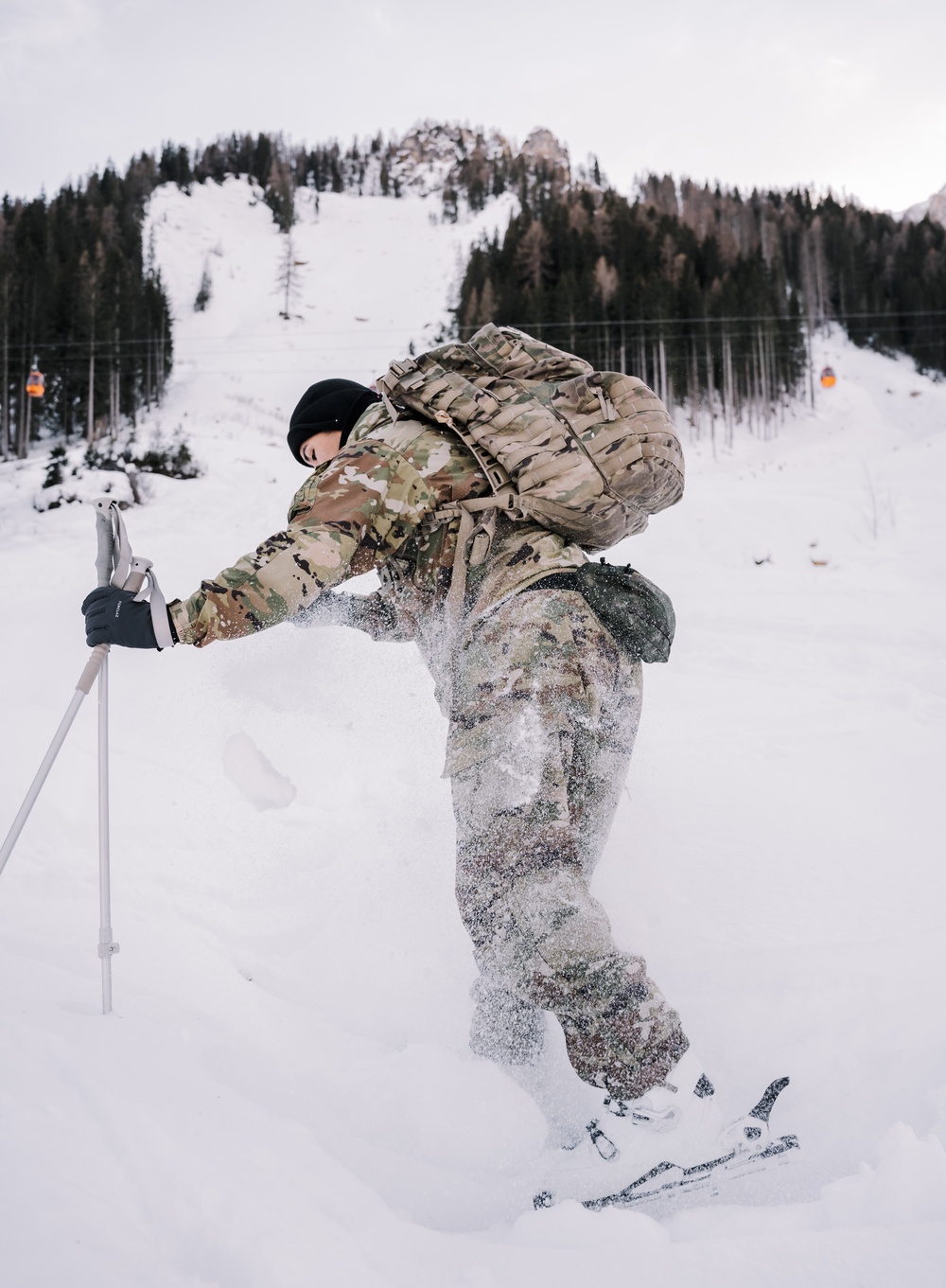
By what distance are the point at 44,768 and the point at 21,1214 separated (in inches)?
38.5

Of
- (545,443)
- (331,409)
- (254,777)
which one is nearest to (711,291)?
(254,777)

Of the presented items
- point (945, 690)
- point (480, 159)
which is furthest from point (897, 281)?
point (945, 690)

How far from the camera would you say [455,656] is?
1.70 meters

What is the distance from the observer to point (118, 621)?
4.82 feet

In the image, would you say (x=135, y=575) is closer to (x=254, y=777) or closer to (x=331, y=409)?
(x=331, y=409)

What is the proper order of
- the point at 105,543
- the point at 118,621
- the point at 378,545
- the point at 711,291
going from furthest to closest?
A: the point at 711,291 < the point at 105,543 < the point at 378,545 < the point at 118,621

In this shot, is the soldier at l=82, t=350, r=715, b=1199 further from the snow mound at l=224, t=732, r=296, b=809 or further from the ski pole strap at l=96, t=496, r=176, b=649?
the snow mound at l=224, t=732, r=296, b=809

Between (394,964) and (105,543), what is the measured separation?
1.51 m

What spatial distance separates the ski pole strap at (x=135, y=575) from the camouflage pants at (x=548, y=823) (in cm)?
64

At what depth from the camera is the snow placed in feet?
3.66

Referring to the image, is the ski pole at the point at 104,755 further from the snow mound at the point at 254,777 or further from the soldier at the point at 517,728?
the snow mound at the point at 254,777

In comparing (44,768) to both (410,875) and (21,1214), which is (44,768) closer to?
(21,1214)

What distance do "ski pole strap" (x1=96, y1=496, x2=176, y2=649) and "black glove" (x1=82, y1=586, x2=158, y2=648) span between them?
0.6 inches

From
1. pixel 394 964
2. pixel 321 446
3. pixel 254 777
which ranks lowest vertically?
pixel 394 964
